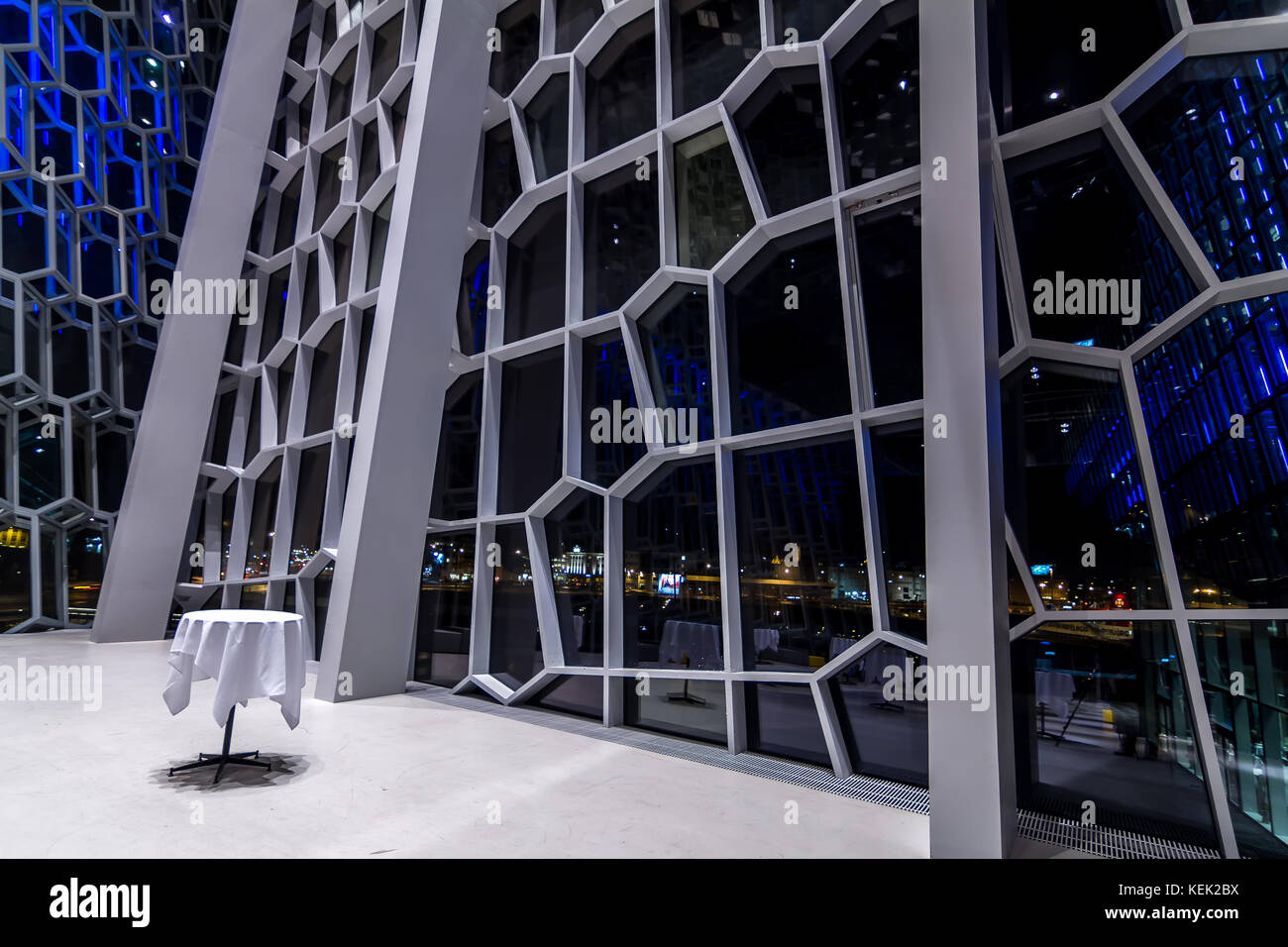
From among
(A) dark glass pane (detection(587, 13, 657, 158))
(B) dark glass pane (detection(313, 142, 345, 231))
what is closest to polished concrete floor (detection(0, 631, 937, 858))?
(A) dark glass pane (detection(587, 13, 657, 158))

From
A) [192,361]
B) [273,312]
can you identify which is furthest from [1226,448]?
[273,312]

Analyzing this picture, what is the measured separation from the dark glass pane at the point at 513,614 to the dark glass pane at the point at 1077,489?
4.30 m

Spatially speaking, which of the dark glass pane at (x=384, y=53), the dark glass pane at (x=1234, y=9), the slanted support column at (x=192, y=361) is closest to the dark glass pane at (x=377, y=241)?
the dark glass pane at (x=384, y=53)

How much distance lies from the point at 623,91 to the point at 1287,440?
5989 mm

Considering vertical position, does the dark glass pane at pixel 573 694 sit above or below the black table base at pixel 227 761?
below

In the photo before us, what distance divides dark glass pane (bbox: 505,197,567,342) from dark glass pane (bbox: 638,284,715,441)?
55.3 inches

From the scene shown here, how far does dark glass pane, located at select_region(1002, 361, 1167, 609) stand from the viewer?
Answer: 3.52 metres

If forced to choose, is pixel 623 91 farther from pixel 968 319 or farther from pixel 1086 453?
pixel 1086 453

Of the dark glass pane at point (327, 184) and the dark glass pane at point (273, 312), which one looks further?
the dark glass pane at point (273, 312)

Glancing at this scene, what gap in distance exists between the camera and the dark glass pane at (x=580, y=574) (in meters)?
6.04

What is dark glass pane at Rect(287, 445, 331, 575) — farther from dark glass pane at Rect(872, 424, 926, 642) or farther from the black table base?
dark glass pane at Rect(872, 424, 926, 642)

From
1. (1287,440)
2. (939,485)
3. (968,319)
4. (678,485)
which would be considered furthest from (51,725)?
(1287,440)

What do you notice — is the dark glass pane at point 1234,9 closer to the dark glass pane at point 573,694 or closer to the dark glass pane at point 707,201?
the dark glass pane at point 707,201
